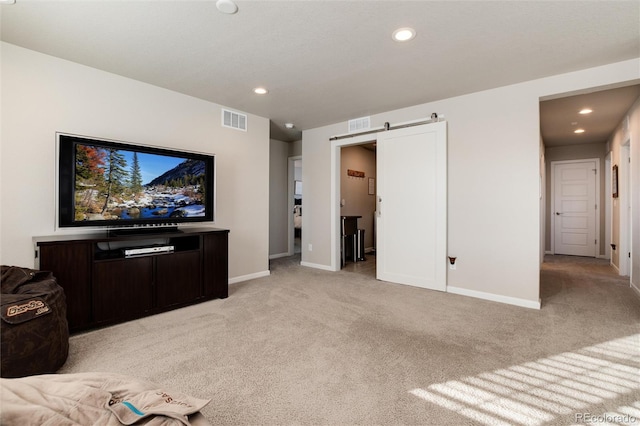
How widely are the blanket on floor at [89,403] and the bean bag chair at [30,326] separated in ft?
3.28

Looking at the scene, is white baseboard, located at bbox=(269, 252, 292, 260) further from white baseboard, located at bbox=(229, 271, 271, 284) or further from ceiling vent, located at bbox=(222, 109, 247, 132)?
ceiling vent, located at bbox=(222, 109, 247, 132)

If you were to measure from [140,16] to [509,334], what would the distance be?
3.80m

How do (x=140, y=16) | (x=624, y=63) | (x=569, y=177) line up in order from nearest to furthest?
1. (x=140, y=16)
2. (x=624, y=63)
3. (x=569, y=177)

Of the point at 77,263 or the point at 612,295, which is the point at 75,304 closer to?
the point at 77,263

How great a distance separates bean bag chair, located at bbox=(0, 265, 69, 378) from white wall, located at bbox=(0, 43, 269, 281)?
0.67 m

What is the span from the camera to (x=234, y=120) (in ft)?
13.4

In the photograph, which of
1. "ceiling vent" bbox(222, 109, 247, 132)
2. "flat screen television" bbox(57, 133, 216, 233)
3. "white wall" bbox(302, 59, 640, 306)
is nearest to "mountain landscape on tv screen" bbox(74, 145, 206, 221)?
"flat screen television" bbox(57, 133, 216, 233)

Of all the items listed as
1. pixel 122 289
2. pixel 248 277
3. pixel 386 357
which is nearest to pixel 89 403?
pixel 386 357

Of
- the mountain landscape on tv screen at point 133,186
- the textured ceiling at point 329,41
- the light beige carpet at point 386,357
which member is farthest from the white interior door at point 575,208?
the mountain landscape on tv screen at point 133,186

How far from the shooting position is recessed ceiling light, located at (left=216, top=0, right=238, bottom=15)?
194 centimetres

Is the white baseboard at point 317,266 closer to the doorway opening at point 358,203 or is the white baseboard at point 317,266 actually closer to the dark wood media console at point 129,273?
the doorway opening at point 358,203

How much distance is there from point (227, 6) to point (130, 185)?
1919 mm

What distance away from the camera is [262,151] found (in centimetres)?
445

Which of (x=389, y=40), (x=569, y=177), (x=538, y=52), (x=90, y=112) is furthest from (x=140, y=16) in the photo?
(x=569, y=177)
